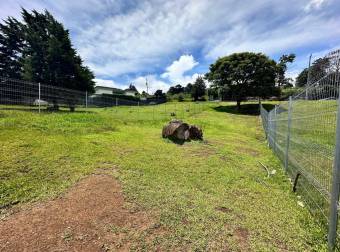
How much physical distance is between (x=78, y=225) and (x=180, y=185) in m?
1.85

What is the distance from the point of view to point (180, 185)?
4.12 m

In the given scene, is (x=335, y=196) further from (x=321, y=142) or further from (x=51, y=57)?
(x=51, y=57)

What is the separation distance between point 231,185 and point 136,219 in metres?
2.04

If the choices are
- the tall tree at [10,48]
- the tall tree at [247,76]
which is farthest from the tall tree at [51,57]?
the tall tree at [247,76]

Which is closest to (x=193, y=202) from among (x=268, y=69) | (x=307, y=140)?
(x=307, y=140)

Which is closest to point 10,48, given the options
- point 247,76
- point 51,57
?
point 51,57

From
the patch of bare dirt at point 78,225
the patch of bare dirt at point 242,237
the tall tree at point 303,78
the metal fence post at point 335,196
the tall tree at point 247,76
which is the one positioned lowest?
the patch of bare dirt at point 242,237

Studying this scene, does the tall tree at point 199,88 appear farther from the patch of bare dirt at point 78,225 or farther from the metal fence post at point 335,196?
the metal fence post at point 335,196

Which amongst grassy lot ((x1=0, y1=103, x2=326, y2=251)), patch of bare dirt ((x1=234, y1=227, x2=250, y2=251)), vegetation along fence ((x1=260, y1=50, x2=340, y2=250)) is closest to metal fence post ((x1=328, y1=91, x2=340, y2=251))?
vegetation along fence ((x1=260, y1=50, x2=340, y2=250))

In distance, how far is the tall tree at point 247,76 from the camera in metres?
27.7

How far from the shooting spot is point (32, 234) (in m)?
2.54

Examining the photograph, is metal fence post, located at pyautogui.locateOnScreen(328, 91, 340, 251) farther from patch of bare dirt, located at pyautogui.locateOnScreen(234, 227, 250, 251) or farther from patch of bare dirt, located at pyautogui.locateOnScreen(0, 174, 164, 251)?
patch of bare dirt, located at pyautogui.locateOnScreen(0, 174, 164, 251)

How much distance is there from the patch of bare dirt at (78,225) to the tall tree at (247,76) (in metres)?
26.4

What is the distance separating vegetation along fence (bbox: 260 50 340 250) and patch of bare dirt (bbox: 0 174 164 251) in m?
1.94
